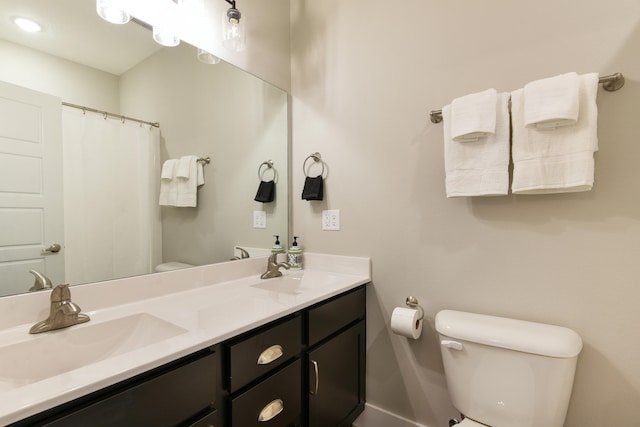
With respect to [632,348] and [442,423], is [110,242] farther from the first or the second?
[632,348]

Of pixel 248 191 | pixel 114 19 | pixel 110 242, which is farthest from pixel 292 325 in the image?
pixel 114 19

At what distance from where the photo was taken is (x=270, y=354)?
1.04 metres

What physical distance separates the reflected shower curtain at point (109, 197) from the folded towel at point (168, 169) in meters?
0.03

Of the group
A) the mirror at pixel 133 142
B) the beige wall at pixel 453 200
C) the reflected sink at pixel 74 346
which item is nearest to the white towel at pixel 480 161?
the beige wall at pixel 453 200

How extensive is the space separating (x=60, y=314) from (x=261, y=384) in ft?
2.21

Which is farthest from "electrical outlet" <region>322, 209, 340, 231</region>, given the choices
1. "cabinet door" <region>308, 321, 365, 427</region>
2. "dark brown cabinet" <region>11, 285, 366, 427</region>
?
"cabinet door" <region>308, 321, 365, 427</region>

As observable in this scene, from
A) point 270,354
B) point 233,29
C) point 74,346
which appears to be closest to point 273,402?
point 270,354

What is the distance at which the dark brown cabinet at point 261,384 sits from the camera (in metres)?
0.67

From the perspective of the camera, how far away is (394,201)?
5.16ft

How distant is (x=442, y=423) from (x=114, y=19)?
7.54 ft

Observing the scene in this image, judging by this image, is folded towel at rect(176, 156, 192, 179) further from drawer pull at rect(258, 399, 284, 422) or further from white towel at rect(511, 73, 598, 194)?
white towel at rect(511, 73, 598, 194)

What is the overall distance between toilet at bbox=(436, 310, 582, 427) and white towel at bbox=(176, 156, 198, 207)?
4.20ft

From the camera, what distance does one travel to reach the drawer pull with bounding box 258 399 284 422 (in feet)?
3.27

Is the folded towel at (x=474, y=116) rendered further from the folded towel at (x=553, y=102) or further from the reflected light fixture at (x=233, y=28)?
the reflected light fixture at (x=233, y=28)
